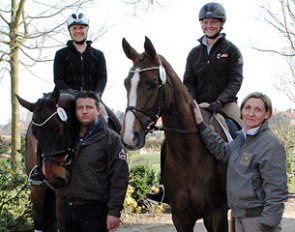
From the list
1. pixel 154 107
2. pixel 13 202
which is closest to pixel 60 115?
pixel 154 107

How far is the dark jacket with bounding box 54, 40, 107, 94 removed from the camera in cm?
600

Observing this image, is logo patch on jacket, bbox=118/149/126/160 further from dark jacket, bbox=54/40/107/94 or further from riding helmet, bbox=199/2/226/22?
riding helmet, bbox=199/2/226/22

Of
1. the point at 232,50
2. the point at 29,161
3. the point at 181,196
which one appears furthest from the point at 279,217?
the point at 29,161

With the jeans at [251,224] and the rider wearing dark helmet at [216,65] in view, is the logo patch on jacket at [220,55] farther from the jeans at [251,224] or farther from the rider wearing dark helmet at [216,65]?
the jeans at [251,224]

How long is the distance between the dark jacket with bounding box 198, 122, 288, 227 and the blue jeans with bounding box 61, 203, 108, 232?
1154 mm

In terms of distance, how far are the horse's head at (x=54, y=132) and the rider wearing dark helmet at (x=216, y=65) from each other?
1263 mm

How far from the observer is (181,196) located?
4777mm

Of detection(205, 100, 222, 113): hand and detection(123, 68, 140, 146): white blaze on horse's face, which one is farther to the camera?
detection(205, 100, 222, 113): hand

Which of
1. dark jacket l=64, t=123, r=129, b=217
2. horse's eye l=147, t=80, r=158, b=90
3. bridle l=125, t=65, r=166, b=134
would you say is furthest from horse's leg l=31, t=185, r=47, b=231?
horse's eye l=147, t=80, r=158, b=90

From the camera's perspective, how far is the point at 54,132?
4.59 metres

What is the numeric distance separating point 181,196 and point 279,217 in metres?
1.26

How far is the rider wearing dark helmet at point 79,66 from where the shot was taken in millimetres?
5973

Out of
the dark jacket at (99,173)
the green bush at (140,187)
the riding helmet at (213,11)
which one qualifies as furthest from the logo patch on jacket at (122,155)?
the green bush at (140,187)

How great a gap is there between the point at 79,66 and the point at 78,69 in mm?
40
